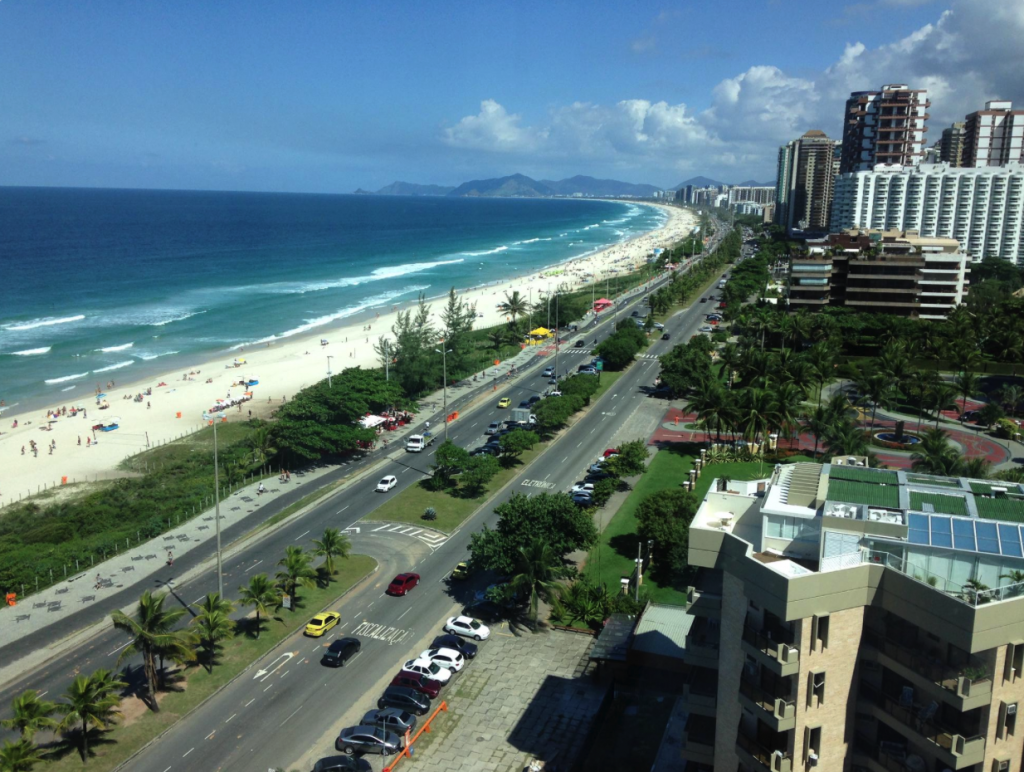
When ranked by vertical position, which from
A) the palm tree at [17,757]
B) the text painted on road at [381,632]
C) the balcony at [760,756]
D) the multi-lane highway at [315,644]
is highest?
the balcony at [760,756]

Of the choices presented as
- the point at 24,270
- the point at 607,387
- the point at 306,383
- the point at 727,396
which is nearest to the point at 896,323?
the point at 607,387

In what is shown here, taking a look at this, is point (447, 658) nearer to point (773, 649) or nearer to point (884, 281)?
point (773, 649)

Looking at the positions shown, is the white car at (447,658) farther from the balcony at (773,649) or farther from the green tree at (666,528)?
the balcony at (773,649)

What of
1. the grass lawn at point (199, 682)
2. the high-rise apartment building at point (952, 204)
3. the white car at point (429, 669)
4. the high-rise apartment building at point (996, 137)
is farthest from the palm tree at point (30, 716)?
the high-rise apartment building at point (996, 137)

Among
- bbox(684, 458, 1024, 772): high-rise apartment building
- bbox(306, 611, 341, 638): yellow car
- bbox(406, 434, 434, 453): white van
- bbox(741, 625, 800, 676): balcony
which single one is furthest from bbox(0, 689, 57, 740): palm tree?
bbox(406, 434, 434, 453): white van

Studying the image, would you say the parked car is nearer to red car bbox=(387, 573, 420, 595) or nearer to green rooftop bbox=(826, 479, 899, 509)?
red car bbox=(387, 573, 420, 595)

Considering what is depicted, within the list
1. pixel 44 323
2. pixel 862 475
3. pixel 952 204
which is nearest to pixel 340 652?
pixel 862 475
